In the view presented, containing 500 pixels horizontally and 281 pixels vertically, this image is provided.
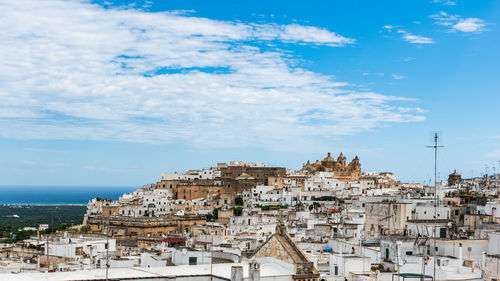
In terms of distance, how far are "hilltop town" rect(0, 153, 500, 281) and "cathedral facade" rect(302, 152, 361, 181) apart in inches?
378

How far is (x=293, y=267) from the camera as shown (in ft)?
55.1

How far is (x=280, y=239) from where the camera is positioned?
1752 cm

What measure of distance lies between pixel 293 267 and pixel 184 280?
112 inches

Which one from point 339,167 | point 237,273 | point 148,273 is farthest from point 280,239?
point 339,167

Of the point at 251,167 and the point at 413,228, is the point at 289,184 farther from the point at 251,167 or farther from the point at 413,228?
the point at 413,228

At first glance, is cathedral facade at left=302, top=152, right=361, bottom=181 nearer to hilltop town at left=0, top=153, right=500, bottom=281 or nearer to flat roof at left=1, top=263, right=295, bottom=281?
hilltop town at left=0, top=153, right=500, bottom=281

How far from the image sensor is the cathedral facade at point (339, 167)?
97.8 metres

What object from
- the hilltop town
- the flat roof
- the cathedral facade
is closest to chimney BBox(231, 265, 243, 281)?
the hilltop town

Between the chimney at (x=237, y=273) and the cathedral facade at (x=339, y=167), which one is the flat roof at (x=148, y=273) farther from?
the cathedral facade at (x=339, y=167)

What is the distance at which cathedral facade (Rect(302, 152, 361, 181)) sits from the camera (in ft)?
321

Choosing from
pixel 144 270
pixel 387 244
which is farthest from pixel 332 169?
pixel 144 270

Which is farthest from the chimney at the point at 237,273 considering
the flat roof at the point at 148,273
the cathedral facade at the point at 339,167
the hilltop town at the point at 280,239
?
the cathedral facade at the point at 339,167

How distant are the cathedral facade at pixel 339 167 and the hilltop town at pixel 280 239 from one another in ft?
31.5

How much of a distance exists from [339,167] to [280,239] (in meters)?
86.4
